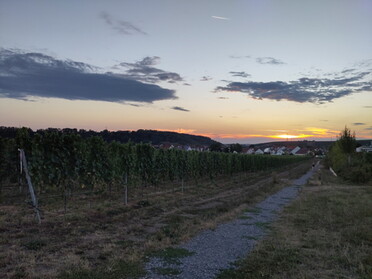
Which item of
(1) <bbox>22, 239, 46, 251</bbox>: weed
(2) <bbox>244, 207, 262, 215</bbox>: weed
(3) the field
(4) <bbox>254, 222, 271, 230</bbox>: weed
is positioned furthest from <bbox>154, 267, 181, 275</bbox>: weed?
(2) <bbox>244, 207, 262, 215</bbox>: weed

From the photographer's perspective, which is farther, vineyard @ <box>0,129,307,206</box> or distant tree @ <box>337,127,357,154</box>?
distant tree @ <box>337,127,357,154</box>

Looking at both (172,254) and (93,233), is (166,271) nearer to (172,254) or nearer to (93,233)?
(172,254)

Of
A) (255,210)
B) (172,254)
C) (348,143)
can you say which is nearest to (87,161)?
(255,210)

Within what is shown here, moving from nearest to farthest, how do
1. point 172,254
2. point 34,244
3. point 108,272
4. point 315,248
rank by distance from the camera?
point 108,272 → point 172,254 → point 34,244 → point 315,248

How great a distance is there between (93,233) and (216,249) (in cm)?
405

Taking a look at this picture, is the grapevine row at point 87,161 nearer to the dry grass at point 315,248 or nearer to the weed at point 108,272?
the weed at point 108,272

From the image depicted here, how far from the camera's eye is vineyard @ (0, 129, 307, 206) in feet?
45.5

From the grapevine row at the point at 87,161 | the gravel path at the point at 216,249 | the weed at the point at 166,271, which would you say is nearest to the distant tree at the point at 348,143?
the grapevine row at the point at 87,161

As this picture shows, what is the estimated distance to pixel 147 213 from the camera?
1378 cm

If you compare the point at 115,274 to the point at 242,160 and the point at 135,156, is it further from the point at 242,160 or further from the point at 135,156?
the point at 242,160

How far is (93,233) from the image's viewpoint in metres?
9.89

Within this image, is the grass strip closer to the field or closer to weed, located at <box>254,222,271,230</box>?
weed, located at <box>254,222,271,230</box>

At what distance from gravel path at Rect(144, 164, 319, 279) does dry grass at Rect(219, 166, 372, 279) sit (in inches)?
15.5

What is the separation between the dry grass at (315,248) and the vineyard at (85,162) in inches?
Answer: 377
